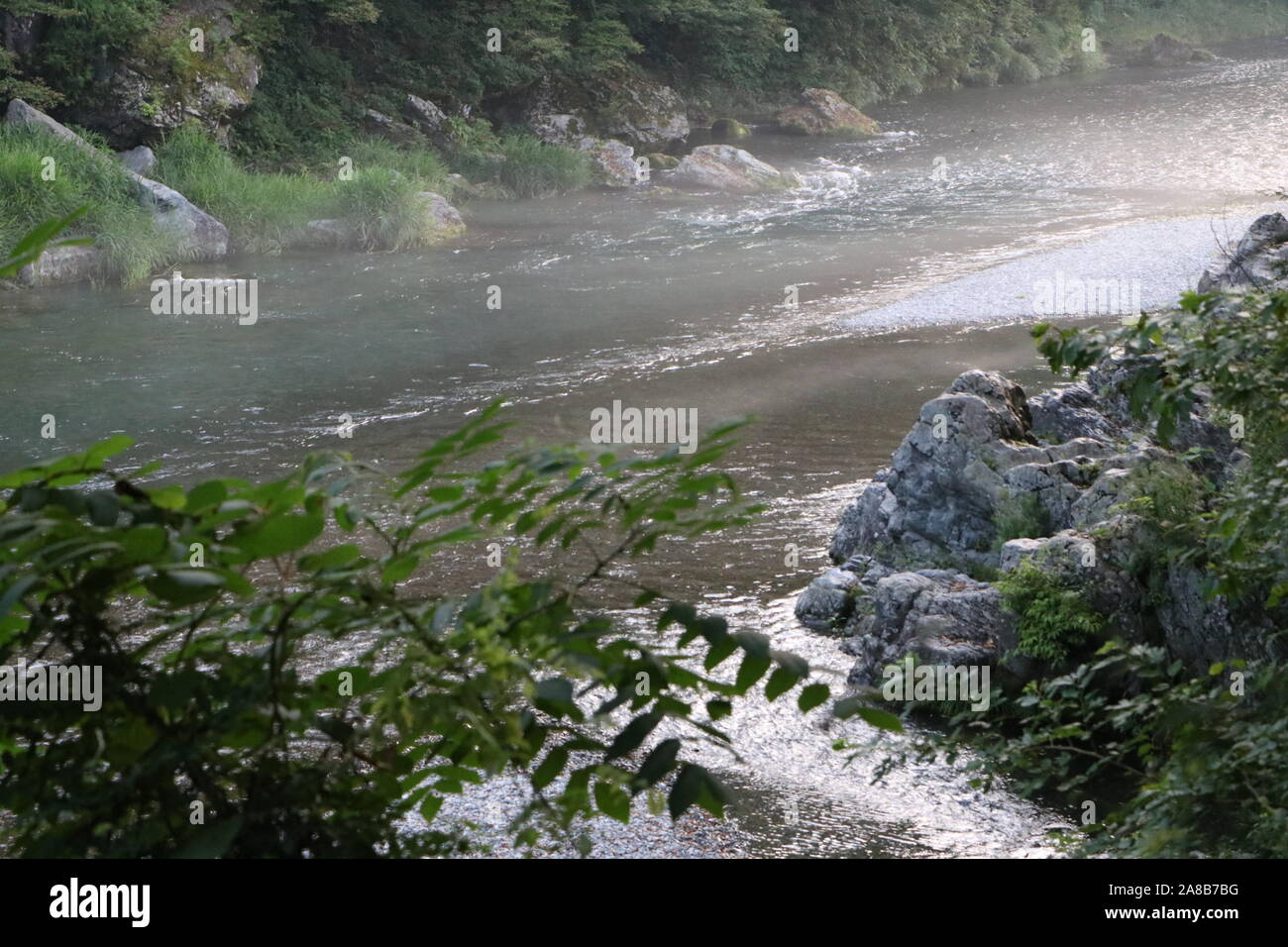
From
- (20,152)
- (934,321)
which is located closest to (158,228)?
(20,152)

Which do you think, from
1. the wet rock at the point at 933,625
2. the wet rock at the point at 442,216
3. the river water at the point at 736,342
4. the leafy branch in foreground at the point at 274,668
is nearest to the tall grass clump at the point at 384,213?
the wet rock at the point at 442,216

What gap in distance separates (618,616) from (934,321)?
9014 mm

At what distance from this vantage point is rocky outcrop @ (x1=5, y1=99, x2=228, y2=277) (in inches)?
714

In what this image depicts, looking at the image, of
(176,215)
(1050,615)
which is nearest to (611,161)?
(176,215)

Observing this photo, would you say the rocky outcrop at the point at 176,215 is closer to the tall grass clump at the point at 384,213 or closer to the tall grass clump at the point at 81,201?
the tall grass clump at the point at 81,201

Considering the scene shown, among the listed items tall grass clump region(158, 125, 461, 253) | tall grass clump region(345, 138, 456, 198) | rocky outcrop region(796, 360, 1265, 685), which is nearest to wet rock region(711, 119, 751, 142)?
tall grass clump region(345, 138, 456, 198)

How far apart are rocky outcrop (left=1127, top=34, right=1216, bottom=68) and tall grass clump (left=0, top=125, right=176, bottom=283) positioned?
34410 millimetres

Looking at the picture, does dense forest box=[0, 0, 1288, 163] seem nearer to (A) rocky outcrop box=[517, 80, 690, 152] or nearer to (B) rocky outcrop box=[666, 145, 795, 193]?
(A) rocky outcrop box=[517, 80, 690, 152]

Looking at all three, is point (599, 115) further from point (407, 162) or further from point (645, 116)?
point (407, 162)

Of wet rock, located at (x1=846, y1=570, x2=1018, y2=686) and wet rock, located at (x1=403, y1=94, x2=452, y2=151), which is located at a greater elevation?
wet rock, located at (x1=403, y1=94, x2=452, y2=151)

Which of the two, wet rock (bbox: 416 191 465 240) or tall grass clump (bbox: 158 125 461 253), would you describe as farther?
wet rock (bbox: 416 191 465 240)

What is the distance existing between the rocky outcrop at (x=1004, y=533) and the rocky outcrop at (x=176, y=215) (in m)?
13.1

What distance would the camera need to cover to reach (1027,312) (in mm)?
15609

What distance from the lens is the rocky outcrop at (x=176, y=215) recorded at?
59.5ft
